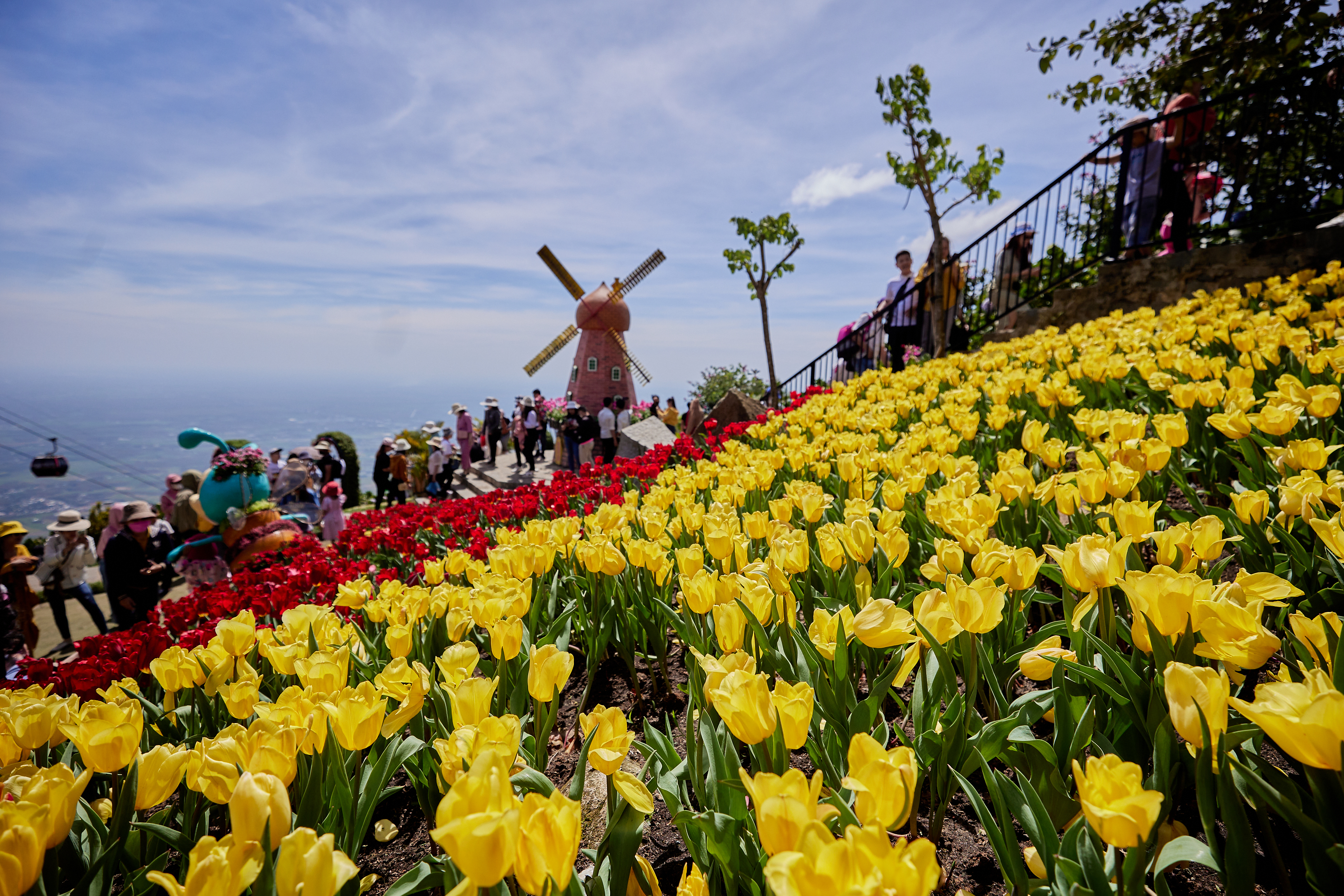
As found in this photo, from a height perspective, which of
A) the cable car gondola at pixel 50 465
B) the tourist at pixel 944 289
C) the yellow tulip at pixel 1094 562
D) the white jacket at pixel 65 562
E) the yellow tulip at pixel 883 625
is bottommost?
the white jacket at pixel 65 562

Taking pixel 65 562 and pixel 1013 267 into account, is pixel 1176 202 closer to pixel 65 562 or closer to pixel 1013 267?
pixel 1013 267

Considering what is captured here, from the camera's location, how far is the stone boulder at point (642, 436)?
12.9 metres

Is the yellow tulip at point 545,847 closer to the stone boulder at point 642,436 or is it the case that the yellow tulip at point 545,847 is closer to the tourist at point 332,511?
the tourist at point 332,511

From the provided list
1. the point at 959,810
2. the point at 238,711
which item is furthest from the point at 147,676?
the point at 959,810

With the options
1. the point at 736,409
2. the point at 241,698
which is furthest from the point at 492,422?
the point at 241,698

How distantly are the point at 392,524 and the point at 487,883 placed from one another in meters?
4.32

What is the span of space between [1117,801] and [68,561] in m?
10.7

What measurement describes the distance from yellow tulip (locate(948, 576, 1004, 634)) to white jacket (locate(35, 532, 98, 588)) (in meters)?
10.3

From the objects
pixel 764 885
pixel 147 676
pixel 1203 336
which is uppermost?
pixel 1203 336

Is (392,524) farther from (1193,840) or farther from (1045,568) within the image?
(1193,840)

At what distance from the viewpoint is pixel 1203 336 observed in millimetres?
3719

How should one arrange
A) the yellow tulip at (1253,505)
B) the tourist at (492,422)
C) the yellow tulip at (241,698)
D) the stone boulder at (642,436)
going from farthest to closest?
the tourist at (492,422) < the stone boulder at (642,436) < the yellow tulip at (1253,505) < the yellow tulip at (241,698)

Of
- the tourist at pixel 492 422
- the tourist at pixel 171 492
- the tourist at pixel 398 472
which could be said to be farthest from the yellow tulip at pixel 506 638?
the tourist at pixel 492 422

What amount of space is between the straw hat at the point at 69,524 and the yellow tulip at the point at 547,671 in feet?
30.9
